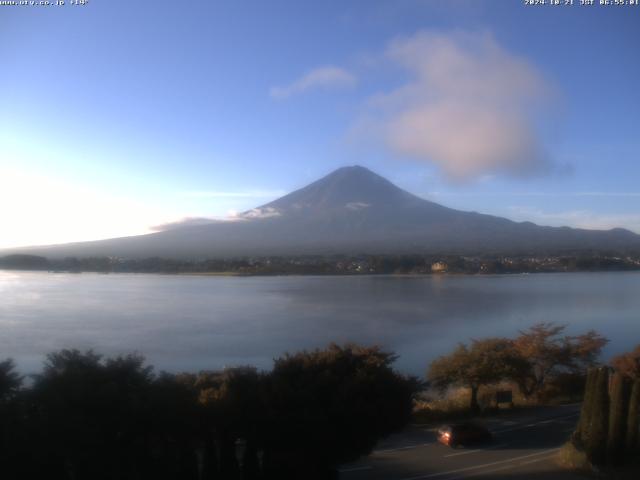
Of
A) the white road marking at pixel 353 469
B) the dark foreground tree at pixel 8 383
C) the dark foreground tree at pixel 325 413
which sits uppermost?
the dark foreground tree at pixel 8 383

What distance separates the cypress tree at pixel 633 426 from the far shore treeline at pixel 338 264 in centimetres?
2739

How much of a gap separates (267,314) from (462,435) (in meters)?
12.1

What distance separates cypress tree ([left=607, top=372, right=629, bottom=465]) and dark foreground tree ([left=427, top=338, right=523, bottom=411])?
4424 millimetres

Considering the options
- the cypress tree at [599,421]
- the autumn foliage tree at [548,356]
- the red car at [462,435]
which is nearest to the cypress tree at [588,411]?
the cypress tree at [599,421]

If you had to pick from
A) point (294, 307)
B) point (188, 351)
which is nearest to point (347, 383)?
point (188, 351)

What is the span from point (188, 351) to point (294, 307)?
8.41m

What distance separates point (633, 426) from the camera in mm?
8250

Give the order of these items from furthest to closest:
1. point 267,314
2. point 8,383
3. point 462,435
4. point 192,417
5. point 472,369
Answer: point 267,314 → point 472,369 → point 462,435 → point 192,417 → point 8,383

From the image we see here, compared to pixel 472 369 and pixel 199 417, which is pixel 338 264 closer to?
pixel 472 369

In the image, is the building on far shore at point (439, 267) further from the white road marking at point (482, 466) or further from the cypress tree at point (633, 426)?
the cypress tree at point (633, 426)

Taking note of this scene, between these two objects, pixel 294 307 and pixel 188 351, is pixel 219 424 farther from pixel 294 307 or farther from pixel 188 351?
pixel 294 307

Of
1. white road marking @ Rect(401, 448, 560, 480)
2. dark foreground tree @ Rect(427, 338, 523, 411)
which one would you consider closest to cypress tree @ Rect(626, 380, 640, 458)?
white road marking @ Rect(401, 448, 560, 480)

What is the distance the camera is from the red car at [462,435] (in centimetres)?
932

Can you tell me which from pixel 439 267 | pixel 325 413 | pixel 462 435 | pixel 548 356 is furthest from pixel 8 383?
pixel 439 267
